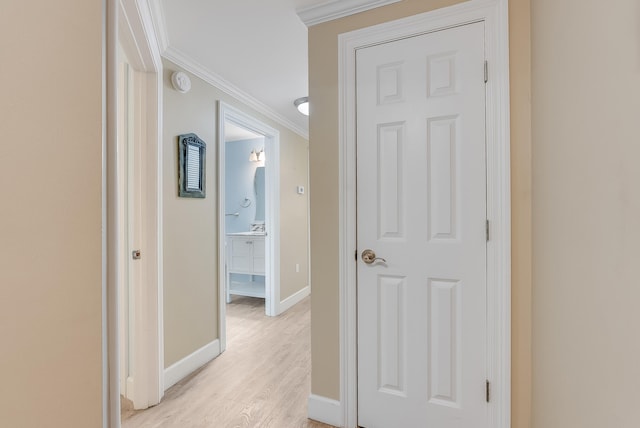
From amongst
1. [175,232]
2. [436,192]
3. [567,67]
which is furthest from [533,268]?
[175,232]

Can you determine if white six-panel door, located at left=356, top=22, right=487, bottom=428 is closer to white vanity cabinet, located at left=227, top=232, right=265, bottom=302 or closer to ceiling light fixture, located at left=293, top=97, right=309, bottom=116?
ceiling light fixture, located at left=293, top=97, right=309, bottom=116

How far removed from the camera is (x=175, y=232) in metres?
2.15

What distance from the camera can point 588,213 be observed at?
75cm

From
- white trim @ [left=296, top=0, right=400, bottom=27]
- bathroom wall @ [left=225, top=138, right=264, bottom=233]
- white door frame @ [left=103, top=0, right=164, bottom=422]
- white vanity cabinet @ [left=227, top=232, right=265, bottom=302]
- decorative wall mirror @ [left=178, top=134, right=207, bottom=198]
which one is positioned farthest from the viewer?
bathroom wall @ [left=225, top=138, right=264, bottom=233]

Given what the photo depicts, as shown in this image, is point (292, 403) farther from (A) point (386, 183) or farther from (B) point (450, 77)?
(B) point (450, 77)

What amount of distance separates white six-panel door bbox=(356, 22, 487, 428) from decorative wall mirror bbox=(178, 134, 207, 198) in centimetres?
133

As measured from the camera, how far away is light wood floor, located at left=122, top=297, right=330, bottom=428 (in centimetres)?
174

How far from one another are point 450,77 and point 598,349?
1241 mm

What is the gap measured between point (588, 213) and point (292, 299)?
3.51 metres

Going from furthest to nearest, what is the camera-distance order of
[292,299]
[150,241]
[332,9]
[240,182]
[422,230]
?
1. [240,182]
2. [292,299]
3. [150,241]
4. [332,9]
5. [422,230]
